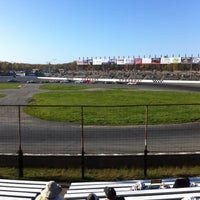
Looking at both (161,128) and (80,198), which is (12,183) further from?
(161,128)

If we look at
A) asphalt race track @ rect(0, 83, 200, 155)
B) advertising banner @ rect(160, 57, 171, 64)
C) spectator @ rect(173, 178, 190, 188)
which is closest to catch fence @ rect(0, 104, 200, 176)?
asphalt race track @ rect(0, 83, 200, 155)

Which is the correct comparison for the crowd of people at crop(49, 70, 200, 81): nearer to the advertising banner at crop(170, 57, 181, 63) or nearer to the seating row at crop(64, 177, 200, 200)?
the advertising banner at crop(170, 57, 181, 63)

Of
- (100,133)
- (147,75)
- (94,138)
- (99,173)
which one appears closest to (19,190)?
(99,173)

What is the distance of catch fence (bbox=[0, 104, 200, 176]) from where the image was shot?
610 inches

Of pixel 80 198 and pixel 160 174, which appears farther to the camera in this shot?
pixel 160 174

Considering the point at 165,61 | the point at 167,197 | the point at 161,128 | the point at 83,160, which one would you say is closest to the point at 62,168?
the point at 83,160

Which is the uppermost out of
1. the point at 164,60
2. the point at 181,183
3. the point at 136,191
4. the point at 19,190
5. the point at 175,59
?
the point at 175,59

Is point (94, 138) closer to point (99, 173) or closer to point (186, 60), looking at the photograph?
point (99, 173)

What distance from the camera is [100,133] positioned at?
1962 cm

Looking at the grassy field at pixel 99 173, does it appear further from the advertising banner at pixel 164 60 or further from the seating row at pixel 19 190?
the advertising banner at pixel 164 60

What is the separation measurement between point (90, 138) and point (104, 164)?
6.03 m

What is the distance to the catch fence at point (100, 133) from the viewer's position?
15.5 metres

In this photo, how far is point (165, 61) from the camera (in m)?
124

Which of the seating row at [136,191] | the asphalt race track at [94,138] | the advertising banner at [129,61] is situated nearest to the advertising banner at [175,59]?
the advertising banner at [129,61]
